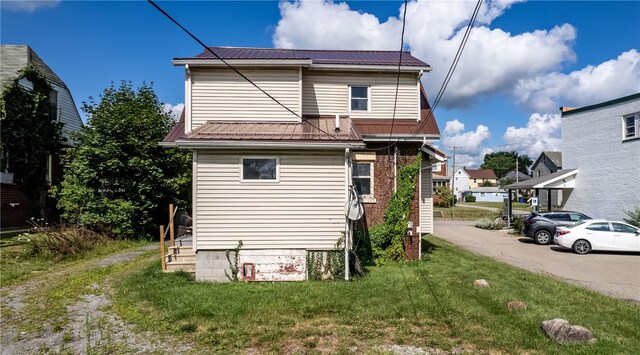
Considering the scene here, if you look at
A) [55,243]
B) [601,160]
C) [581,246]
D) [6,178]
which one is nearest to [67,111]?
[6,178]

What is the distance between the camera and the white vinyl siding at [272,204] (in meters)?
9.18

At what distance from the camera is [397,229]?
11.2m

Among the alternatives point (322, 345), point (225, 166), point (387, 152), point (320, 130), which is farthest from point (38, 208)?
point (322, 345)

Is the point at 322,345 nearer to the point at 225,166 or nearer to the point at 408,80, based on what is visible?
the point at 225,166

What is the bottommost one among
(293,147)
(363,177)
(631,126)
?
(363,177)

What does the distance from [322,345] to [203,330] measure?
6.74 feet

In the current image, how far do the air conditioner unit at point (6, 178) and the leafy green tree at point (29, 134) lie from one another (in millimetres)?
155

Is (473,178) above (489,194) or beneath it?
above

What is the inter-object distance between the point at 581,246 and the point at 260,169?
12896 mm

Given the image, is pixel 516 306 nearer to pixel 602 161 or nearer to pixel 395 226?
pixel 395 226

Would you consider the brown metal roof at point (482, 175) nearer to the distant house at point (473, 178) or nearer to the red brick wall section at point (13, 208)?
the distant house at point (473, 178)

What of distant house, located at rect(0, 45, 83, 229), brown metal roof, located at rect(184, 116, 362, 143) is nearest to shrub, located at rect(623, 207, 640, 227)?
brown metal roof, located at rect(184, 116, 362, 143)

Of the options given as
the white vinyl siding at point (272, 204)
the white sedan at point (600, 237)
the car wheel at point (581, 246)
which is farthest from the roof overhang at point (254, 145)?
the car wheel at point (581, 246)

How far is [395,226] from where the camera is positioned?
441 inches
